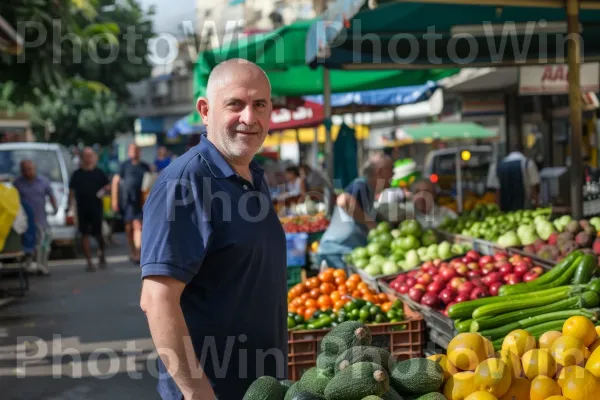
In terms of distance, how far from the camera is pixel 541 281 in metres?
5.52

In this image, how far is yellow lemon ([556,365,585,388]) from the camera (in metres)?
2.95

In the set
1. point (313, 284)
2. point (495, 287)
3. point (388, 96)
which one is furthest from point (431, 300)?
point (388, 96)

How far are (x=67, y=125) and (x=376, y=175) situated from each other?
1543 inches

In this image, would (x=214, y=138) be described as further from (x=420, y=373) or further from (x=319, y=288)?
(x=319, y=288)

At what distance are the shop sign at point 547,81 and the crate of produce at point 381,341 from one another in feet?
15.0

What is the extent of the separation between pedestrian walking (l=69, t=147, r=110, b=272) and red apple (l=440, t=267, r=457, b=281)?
9531mm

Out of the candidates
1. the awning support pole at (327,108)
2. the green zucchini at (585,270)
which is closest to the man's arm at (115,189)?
the awning support pole at (327,108)

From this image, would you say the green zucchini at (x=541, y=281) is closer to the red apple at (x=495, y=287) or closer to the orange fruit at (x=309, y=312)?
the red apple at (x=495, y=287)

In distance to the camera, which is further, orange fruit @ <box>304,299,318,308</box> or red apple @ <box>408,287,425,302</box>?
orange fruit @ <box>304,299,318,308</box>

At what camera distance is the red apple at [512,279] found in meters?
5.97

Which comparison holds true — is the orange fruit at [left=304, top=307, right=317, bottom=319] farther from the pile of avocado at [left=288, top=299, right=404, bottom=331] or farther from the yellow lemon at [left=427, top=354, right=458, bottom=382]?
the yellow lemon at [left=427, top=354, right=458, bottom=382]

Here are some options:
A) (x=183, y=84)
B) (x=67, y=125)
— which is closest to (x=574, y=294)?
(x=67, y=125)

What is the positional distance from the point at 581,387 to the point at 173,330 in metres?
1.53

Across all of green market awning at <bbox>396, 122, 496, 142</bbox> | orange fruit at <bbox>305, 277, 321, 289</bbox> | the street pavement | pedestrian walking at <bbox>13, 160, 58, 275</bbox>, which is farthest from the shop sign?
green market awning at <bbox>396, 122, 496, 142</bbox>
